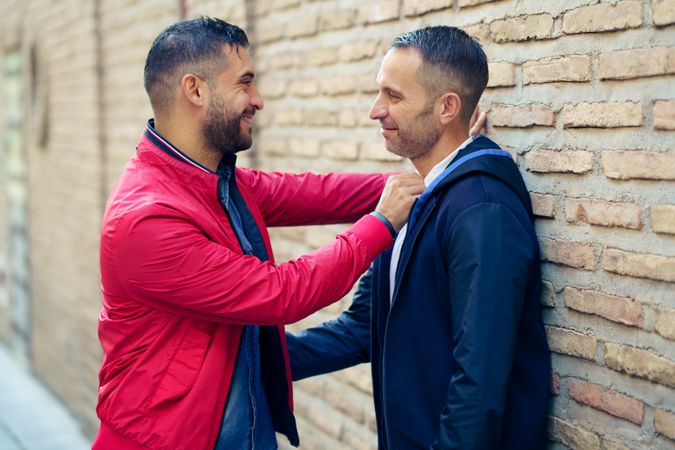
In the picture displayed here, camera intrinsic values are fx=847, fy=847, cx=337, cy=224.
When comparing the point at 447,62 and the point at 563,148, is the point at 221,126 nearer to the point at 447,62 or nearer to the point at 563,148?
the point at 447,62

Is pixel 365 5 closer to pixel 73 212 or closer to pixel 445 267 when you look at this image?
pixel 445 267

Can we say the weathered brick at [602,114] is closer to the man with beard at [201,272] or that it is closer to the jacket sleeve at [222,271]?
the man with beard at [201,272]

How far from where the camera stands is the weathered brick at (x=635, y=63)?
2242mm

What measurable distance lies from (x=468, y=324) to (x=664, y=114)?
2.51 ft

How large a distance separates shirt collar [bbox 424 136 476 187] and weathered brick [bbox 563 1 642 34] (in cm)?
46

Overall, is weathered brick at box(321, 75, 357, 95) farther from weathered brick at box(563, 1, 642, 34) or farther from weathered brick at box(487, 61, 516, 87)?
weathered brick at box(563, 1, 642, 34)

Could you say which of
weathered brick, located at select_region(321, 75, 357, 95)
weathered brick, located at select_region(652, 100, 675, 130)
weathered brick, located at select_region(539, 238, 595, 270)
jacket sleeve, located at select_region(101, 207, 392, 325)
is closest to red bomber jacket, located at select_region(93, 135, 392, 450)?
jacket sleeve, located at select_region(101, 207, 392, 325)

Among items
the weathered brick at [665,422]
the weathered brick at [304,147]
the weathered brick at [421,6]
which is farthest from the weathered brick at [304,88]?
the weathered brick at [665,422]

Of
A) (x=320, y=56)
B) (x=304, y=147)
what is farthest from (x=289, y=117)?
(x=320, y=56)

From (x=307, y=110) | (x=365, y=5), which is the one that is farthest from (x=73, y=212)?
(x=365, y=5)

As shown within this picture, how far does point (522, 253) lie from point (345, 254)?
1.84 feet

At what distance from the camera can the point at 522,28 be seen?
2.73 metres

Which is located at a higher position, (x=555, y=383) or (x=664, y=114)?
(x=664, y=114)

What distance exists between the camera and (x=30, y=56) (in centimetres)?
849
